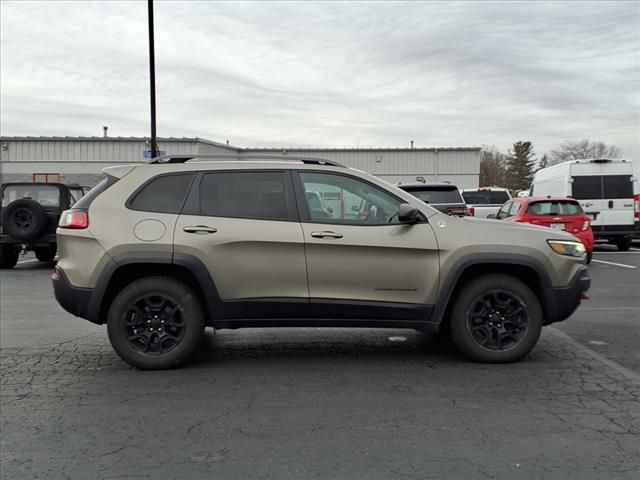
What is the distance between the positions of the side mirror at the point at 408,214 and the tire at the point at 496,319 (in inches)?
30.4

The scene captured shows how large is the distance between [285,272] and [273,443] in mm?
1642

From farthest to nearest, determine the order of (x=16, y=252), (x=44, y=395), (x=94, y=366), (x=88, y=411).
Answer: (x=16, y=252), (x=94, y=366), (x=44, y=395), (x=88, y=411)

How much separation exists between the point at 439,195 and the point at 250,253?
7360mm

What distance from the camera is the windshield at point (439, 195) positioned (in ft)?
37.3

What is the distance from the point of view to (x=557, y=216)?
488 inches

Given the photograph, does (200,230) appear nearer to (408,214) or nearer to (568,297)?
(408,214)

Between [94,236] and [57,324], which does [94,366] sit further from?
[57,324]

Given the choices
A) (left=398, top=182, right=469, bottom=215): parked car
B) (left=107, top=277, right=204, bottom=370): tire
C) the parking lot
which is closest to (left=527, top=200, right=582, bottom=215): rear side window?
(left=398, top=182, right=469, bottom=215): parked car

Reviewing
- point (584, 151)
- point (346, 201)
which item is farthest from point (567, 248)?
point (584, 151)

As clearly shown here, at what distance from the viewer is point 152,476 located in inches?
121

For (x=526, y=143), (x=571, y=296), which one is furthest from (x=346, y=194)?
(x=526, y=143)

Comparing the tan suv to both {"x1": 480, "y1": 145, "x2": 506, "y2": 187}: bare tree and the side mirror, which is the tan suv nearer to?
the side mirror

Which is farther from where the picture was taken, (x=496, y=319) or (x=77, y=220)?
(x=496, y=319)

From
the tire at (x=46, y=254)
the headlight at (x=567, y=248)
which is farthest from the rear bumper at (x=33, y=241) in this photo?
the headlight at (x=567, y=248)
